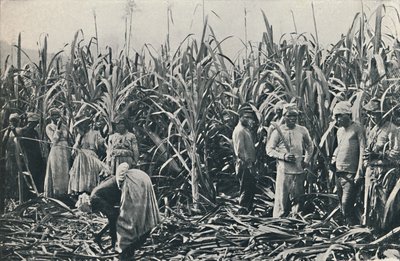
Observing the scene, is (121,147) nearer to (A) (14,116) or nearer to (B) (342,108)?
(A) (14,116)

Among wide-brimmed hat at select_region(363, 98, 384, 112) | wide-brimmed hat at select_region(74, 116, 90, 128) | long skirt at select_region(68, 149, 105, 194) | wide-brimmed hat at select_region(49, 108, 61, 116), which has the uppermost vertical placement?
wide-brimmed hat at select_region(49, 108, 61, 116)

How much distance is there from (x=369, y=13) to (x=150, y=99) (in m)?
1.88

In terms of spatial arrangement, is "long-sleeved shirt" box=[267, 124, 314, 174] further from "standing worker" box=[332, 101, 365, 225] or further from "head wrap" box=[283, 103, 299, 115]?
"standing worker" box=[332, 101, 365, 225]

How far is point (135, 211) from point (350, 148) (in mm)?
1724

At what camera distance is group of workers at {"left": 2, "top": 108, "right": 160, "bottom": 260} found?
414 cm

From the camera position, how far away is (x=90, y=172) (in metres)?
A: 4.24

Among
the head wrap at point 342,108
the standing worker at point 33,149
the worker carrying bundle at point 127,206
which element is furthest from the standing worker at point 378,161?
the standing worker at point 33,149

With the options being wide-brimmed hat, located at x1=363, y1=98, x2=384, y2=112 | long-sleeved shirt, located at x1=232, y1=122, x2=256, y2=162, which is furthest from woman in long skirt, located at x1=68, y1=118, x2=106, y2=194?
wide-brimmed hat, located at x1=363, y1=98, x2=384, y2=112

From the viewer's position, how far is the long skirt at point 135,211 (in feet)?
13.5

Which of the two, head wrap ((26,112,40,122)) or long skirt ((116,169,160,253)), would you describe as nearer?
long skirt ((116,169,160,253))

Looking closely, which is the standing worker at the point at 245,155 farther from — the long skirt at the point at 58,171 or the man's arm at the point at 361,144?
the long skirt at the point at 58,171

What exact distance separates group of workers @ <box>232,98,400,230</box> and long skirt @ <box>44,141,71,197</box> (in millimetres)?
1345

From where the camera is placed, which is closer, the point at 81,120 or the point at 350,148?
the point at 350,148

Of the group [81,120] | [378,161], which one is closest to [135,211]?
[81,120]
